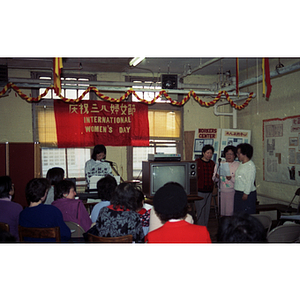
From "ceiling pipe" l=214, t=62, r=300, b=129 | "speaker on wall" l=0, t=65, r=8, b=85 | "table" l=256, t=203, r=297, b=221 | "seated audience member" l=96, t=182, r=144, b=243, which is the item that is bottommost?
"table" l=256, t=203, r=297, b=221

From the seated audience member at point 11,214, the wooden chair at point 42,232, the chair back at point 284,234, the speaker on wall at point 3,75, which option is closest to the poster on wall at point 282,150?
the chair back at point 284,234

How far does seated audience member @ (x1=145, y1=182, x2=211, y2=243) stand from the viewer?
66.3 inches

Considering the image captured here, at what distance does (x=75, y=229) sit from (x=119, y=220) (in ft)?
2.04

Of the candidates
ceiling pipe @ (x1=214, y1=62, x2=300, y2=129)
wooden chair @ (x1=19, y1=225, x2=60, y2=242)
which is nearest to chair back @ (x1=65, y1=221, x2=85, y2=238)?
wooden chair @ (x1=19, y1=225, x2=60, y2=242)

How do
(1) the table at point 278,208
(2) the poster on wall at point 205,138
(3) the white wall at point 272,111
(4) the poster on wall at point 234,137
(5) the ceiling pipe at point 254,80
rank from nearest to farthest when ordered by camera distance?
(5) the ceiling pipe at point 254,80, (1) the table at point 278,208, (3) the white wall at point 272,111, (4) the poster on wall at point 234,137, (2) the poster on wall at point 205,138

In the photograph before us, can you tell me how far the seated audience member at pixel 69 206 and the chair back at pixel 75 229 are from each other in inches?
6.0

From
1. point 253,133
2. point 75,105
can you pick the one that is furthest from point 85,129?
point 253,133

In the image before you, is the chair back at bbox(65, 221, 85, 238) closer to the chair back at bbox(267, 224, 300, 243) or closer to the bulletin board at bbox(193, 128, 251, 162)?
the chair back at bbox(267, 224, 300, 243)

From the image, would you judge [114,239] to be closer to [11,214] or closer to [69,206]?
[69,206]

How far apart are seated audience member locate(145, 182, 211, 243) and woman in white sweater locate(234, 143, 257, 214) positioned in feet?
6.54

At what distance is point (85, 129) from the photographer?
544 centimetres

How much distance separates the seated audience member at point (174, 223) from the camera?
1685 millimetres

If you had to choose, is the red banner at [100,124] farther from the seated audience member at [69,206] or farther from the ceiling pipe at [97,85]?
the seated audience member at [69,206]
